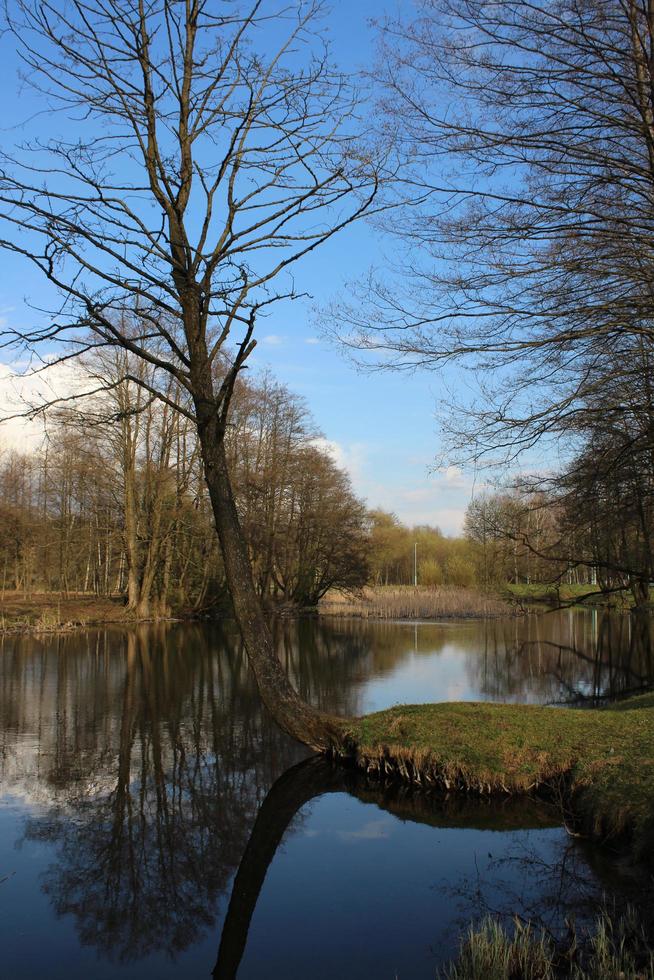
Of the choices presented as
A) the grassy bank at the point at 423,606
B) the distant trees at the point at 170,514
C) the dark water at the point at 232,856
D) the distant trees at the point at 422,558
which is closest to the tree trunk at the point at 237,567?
the dark water at the point at 232,856

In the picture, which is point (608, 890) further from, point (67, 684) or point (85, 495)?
point (85, 495)

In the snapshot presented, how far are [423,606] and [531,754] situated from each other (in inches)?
1116

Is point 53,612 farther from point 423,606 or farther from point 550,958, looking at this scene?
point 550,958

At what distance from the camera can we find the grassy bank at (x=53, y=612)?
84.2ft

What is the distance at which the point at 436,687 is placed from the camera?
14578 mm

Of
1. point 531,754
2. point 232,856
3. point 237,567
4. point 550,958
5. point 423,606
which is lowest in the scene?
point 232,856

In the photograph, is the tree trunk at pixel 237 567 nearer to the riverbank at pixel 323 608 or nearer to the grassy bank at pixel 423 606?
the riverbank at pixel 323 608

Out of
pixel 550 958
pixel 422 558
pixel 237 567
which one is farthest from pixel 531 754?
pixel 422 558

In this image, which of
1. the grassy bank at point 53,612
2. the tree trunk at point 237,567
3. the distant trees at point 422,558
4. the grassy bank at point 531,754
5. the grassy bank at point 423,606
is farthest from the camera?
the distant trees at point 422,558

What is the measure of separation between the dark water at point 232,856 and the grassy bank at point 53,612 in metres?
13.2

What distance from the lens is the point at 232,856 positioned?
21.6ft

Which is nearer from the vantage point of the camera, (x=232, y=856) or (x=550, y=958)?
(x=550, y=958)

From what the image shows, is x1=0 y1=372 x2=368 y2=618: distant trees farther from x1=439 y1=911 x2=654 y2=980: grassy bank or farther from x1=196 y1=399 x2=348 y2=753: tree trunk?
x1=439 y1=911 x2=654 y2=980: grassy bank

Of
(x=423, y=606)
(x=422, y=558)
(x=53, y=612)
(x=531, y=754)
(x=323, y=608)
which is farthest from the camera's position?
(x=422, y=558)
